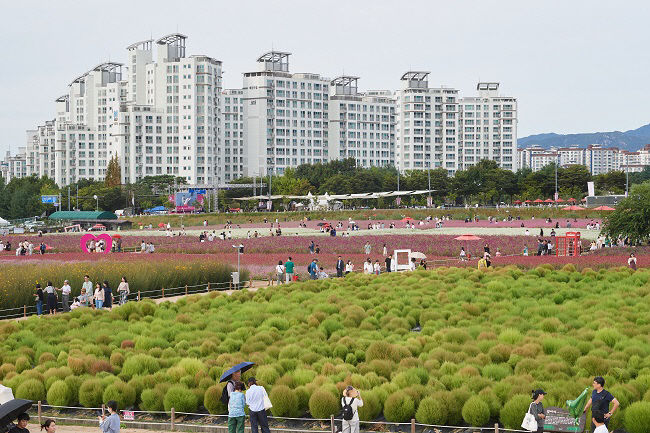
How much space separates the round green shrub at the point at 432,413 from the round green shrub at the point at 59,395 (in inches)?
353

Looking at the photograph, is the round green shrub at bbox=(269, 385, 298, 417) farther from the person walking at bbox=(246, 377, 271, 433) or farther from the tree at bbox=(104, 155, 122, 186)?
the tree at bbox=(104, 155, 122, 186)

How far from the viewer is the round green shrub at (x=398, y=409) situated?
1988cm

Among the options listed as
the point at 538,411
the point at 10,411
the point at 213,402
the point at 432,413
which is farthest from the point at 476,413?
the point at 10,411

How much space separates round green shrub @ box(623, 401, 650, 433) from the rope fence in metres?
2.69

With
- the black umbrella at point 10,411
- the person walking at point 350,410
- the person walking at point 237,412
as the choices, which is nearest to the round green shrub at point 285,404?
the person walking at point 237,412

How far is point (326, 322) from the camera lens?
2958cm

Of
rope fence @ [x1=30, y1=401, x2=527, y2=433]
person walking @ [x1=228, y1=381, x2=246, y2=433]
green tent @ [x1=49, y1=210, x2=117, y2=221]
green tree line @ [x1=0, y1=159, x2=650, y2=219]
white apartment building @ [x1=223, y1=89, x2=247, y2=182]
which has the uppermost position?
white apartment building @ [x1=223, y1=89, x2=247, y2=182]

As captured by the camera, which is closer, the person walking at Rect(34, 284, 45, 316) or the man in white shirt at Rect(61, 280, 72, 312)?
the person walking at Rect(34, 284, 45, 316)

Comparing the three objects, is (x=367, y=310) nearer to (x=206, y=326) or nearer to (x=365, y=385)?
(x=206, y=326)

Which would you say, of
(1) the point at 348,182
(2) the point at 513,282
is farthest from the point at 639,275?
(1) the point at 348,182

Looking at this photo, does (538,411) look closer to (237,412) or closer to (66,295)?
(237,412)

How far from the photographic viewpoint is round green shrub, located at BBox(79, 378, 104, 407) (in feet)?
71.8

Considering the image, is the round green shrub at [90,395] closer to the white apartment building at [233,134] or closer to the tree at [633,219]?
the tree at [633,219]

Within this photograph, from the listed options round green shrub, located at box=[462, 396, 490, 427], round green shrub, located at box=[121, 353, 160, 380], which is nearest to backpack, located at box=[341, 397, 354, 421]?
round green shrub, located at box=[462, 396, 490, 427]
